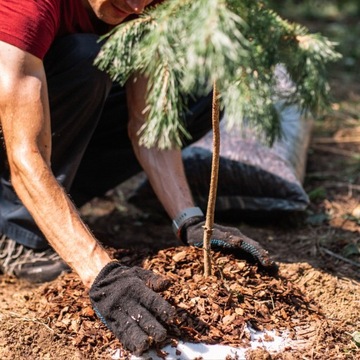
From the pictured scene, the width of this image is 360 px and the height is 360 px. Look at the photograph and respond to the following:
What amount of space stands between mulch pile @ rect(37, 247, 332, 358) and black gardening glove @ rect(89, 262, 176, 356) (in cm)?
8

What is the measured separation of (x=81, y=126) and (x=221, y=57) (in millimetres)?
1058

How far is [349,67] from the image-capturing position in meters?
4.89

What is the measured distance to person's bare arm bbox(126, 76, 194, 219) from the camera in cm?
221

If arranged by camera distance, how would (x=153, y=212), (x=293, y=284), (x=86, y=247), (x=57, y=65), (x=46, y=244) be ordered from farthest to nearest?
(x=153, y=212)
(x=46, y=244)
(x=57, y=65)
(x=293, y=284)
(x=86, y=247)

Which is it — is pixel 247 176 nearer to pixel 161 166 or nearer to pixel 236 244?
pixel 161 166

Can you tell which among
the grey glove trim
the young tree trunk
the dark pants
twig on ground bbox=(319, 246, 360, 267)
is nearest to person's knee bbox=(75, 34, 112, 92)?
the dark pants

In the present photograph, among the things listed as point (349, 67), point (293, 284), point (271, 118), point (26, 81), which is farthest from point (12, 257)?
point (349, 67)

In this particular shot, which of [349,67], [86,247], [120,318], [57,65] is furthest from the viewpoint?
[349,67]

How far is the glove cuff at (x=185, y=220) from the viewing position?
207 cm

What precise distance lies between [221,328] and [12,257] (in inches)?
38.3

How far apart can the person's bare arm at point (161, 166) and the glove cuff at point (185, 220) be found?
2.2 inches

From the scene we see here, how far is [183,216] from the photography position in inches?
83.2

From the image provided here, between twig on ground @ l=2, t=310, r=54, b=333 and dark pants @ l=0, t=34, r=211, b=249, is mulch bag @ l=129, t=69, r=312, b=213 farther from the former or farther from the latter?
twig on ground @ l=2, t=310, r=54, b=333

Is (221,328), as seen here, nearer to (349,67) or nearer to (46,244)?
(46,244)
